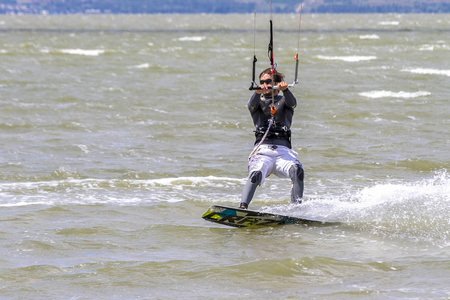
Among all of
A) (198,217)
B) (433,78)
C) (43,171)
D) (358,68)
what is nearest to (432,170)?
(198,217)

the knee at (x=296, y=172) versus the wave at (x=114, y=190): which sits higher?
the knee at (x=296, y=172)

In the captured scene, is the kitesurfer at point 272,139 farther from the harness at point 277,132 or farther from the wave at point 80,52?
the wave at point 80,52

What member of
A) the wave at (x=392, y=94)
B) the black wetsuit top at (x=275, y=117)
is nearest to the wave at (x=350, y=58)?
the wave at (x=392, y=94)

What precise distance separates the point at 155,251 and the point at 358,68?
1048 inches

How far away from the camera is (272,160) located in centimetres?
880

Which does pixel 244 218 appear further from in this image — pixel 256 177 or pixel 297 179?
pixel 297 179

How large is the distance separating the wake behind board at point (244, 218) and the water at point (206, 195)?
0.37 feet

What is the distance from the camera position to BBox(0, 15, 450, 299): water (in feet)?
22.7

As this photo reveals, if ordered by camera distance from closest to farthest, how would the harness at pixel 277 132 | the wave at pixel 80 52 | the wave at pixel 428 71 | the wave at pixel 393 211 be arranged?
1. the wave at pixel 393 211
2. the harness at pixel 277 132
3. the wave at pixel 428 71
4. the wave at pixel 80 52

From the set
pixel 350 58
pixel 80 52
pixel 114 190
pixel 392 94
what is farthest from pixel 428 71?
pixel 80 52

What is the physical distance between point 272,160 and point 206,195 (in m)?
2.28

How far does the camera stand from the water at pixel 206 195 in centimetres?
693

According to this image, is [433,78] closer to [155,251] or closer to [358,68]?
[358,68]

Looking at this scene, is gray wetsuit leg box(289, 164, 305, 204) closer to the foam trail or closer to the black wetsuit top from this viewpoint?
the black wetsuit top
